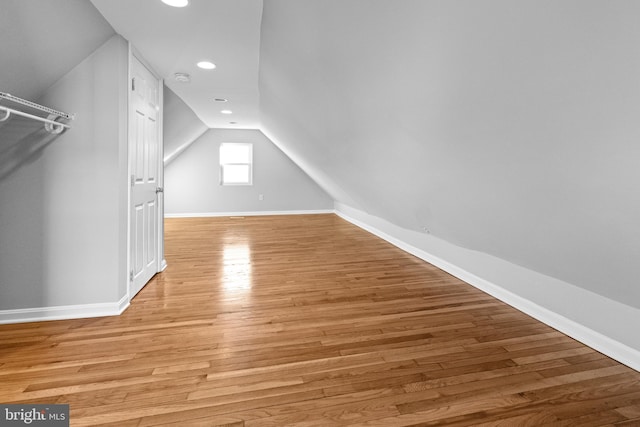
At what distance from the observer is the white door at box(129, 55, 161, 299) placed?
2566 millimetres

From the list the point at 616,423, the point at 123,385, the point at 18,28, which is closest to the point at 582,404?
the point at 616,423

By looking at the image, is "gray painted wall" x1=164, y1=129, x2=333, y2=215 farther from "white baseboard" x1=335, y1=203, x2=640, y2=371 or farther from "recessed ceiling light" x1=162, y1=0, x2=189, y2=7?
"recessed ceiling light" x1=162, y1=0, x2=189, y2=7

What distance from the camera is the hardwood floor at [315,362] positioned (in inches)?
56.1

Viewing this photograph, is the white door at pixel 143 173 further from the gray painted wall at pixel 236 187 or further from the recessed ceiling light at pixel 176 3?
the gray painted wall at pixel 236 187

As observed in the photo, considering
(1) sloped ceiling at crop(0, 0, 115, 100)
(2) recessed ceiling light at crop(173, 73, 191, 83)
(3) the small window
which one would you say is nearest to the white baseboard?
(2) recessed ceiling light at crop(173, 73, 191, 83)

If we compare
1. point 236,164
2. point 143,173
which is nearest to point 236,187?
point 236,164

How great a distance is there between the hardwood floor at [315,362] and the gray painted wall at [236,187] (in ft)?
14.6

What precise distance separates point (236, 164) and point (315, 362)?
21.0 ft

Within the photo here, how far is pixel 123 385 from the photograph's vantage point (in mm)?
1581

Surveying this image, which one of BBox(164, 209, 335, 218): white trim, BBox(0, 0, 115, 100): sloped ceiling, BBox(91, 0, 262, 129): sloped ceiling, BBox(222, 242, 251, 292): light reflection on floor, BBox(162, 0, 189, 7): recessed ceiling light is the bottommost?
BBox(222, 242, 251, 292): light reflection on floor

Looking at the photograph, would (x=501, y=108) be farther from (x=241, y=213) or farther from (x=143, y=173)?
→ (x=241, y=213)

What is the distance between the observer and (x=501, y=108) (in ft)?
4.30

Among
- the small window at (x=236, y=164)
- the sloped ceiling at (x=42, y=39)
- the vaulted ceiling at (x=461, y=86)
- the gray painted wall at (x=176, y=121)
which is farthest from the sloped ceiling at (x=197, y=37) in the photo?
the small window at (x=236, y=164)

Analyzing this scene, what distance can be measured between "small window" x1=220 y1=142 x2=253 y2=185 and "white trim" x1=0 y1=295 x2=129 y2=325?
534 centimetres
